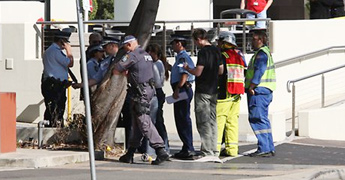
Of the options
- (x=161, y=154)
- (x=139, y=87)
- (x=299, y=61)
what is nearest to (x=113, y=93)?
(x=139, y=87)

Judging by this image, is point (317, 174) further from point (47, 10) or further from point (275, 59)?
point (47, 10)

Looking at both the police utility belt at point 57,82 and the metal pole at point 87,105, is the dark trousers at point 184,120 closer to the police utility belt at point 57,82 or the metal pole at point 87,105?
the police utility belt at point 57,82

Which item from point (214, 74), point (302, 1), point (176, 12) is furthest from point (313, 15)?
point (214, 74)

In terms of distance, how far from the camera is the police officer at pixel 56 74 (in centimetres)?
1759

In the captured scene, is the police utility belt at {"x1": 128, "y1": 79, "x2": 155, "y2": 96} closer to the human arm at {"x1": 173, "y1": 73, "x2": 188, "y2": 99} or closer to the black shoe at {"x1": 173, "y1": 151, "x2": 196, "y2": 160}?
the human arm at {"x1": 173, "y1": 73, "x2": 188, "y2": 99}

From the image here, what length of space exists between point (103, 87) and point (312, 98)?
6.42m

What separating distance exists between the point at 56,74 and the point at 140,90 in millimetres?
3934

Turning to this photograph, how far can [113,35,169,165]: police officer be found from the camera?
14.1 metres

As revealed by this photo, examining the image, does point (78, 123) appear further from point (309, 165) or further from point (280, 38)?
point (280, 38)

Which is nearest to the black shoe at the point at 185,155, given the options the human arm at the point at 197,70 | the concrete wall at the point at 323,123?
the human arm at the point at 197,70

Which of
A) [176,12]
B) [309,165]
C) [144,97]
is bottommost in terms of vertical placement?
[309,165]

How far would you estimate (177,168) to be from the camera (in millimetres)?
13938

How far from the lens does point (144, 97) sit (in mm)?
14125

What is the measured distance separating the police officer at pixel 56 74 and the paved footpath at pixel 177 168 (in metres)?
2.74
